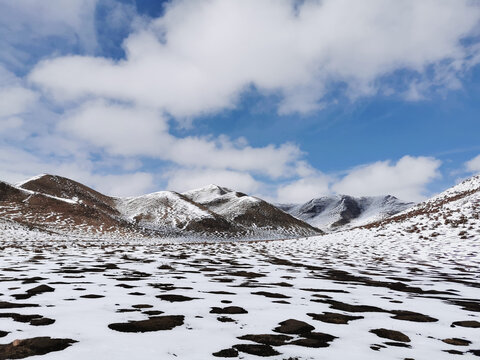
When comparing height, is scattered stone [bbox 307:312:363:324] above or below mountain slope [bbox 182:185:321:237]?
below

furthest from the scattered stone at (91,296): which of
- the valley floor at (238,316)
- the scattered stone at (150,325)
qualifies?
the scattered stone at (150,325)

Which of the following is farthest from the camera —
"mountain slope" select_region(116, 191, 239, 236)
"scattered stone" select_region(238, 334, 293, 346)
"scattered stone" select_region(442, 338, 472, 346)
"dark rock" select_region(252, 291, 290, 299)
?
"mountain slope" select_region(116, 191, 239, 236)

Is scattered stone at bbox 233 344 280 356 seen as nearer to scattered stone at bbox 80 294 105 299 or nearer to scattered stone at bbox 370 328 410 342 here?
scattered stone at bbox 370 328 410 342

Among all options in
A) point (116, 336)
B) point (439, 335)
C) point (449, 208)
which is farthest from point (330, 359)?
point (449, 208)

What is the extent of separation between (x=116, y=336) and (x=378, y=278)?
668 cm

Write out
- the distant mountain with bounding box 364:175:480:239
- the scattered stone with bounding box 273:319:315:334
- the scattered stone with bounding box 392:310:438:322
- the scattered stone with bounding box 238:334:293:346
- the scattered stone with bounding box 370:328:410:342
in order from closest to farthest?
the scattered stone with bounding box 238:334:293:346 → the scattered stone with bounding box 370:328:410:342 → the scattered stone with bounding box 273:319:315:334 → the scattered stone with bounding box 392:310:438:322 → the distant mountain with bounding box 364:175:480:239

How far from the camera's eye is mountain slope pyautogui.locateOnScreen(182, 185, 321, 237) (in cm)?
8811

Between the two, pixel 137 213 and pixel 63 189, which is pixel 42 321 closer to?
pixel 137 213

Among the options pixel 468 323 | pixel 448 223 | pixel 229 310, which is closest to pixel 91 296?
pixel 229 310

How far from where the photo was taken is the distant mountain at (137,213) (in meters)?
47.6

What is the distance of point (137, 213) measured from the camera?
75.3 meters

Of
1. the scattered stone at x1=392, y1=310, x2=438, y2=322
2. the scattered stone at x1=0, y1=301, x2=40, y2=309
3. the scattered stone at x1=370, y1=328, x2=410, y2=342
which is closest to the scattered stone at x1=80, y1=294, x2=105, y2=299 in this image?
the scattered stone at x1=0, y1=301, x2=40, y2=309

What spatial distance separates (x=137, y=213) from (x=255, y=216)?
34005 millimetres

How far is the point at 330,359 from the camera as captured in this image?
2.58 metres
